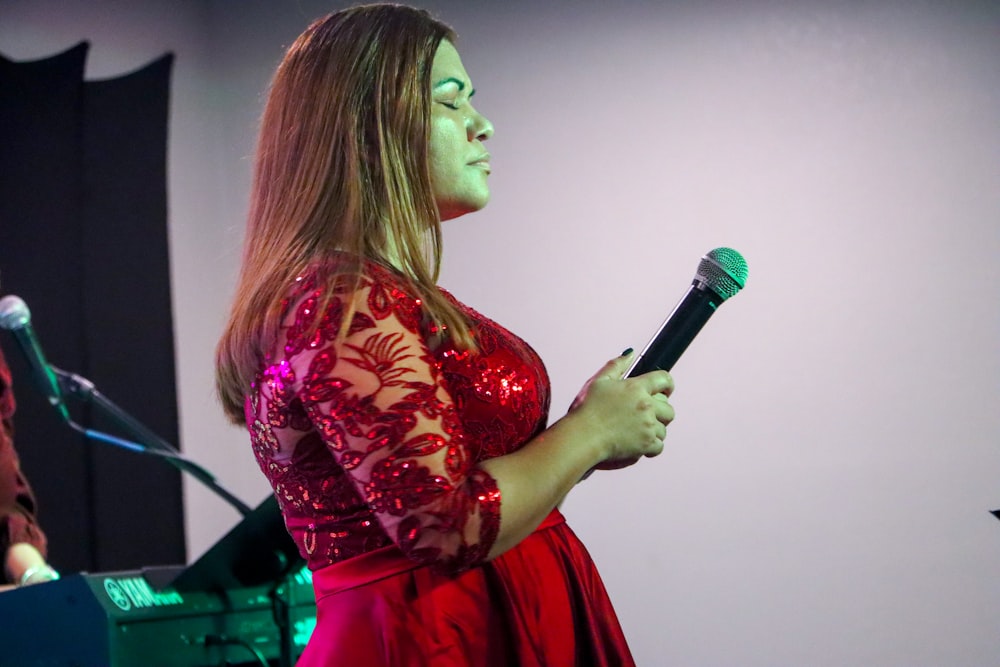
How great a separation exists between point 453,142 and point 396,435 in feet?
1.34

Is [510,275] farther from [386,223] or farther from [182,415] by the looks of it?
[386,223]

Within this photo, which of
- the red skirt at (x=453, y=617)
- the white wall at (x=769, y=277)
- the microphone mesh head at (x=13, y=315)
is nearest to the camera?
the red skirt at (x=453, y=617)

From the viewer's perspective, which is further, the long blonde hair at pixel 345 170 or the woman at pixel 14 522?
the woman at pixel 14 522

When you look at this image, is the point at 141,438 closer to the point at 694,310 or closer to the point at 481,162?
the point at 481,162

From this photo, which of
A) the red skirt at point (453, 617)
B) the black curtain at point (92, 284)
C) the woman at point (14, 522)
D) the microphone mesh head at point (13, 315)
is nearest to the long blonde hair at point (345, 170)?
the red skirt at point (453, 617)

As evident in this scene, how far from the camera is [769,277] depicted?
10.5ft

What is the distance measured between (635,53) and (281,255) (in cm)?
256

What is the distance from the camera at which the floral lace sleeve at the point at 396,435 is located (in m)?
0.90

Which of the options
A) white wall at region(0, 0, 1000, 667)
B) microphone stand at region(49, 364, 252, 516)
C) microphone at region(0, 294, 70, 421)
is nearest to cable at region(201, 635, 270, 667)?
microphone stand at region(49, 364, 252, 516)

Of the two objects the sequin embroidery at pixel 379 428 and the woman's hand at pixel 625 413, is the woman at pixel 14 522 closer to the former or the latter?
the sequin embroidery at pixel 379 428

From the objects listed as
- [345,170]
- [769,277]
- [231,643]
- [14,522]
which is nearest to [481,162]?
[345,170]

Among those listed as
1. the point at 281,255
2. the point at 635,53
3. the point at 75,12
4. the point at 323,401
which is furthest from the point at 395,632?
the point at 75,12

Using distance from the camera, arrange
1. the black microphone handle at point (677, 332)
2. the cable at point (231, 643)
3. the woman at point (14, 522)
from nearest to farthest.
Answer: the black microphone handle at point (677, 332)
the cable at point (231, 643)
the woman at point (14, 522)

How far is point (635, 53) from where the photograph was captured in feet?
11.2
